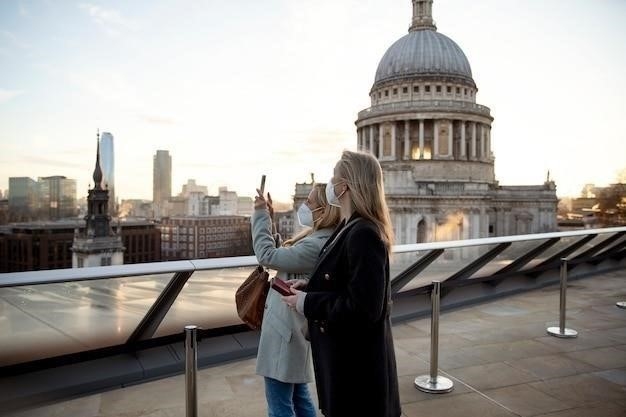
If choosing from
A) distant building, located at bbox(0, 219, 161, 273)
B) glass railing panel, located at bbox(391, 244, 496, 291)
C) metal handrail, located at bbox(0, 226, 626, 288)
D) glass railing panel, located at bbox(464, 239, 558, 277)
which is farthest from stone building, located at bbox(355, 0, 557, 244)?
distant building, located at bbox(0, 219, 161, 273)

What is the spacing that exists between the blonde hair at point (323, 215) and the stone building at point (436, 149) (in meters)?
46.3

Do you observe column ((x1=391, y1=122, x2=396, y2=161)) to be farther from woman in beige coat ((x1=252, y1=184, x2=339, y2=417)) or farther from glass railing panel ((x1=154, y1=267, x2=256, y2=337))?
woman in beige coat ((x1=252, y1=184, x2=339, y2=417))

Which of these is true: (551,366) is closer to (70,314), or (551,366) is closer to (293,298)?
(293,298)

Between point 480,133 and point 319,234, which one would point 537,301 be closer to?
point 319,234

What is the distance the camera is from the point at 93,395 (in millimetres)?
4824

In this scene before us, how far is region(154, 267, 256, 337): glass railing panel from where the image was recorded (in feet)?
15.9

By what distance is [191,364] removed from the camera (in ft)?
11.4

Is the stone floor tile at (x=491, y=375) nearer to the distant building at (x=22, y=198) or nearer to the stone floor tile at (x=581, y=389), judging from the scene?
the stone floor tile at (x=581, y=389)

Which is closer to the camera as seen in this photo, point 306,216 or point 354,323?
point 354,323

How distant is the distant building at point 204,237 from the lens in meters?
72.5

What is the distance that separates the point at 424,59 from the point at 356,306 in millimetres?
72366

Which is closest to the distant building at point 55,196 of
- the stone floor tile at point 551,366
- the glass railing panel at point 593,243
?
the glass railing panel at point 593,243

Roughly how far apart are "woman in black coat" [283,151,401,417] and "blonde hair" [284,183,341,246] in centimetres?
35

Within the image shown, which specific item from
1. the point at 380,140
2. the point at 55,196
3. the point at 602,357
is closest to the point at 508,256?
the point at 602,357
